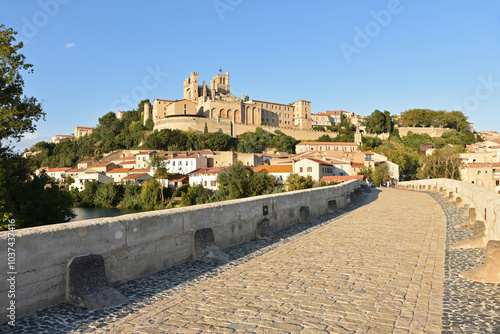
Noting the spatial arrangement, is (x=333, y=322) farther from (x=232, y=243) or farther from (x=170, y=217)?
(x=232, y=243)

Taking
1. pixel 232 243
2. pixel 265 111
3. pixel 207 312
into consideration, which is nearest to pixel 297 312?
pixel 207 312

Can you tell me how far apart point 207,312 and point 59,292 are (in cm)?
179

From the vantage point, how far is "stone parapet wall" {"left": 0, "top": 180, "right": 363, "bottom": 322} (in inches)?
155

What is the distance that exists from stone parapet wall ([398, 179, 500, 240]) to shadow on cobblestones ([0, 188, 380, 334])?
13.0 ft

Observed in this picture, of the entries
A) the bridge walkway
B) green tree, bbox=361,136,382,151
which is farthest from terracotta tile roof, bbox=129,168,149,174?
the bridge walkway

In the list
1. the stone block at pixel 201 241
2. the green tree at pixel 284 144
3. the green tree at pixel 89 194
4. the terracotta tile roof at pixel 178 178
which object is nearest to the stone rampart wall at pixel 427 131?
the green tree at pixel 284 144

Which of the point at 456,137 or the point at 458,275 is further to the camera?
the point at 456,137

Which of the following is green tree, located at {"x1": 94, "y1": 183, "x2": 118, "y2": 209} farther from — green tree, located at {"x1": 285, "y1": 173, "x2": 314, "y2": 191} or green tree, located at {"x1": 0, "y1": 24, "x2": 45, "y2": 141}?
green tree, located at {"x1": 0, "y1": 24, "x2": 45, "y2": 141}

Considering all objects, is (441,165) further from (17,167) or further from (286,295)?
(286,295)

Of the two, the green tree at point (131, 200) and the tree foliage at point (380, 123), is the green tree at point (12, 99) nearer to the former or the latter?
the green tree at point (131, 200)

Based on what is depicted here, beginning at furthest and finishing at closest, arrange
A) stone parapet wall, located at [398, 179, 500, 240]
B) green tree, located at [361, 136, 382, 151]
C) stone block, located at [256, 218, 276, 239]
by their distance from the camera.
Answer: green tree, located at [361, 136, 382, 151]
stone block, located at [256, 218, 276, 239]
stone parapet wall, located at [398, 179, 500, 240]

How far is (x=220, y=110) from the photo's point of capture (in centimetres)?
11588

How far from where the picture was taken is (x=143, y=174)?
7762 cm

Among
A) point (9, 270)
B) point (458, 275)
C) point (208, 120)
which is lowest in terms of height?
point (458, 275)
